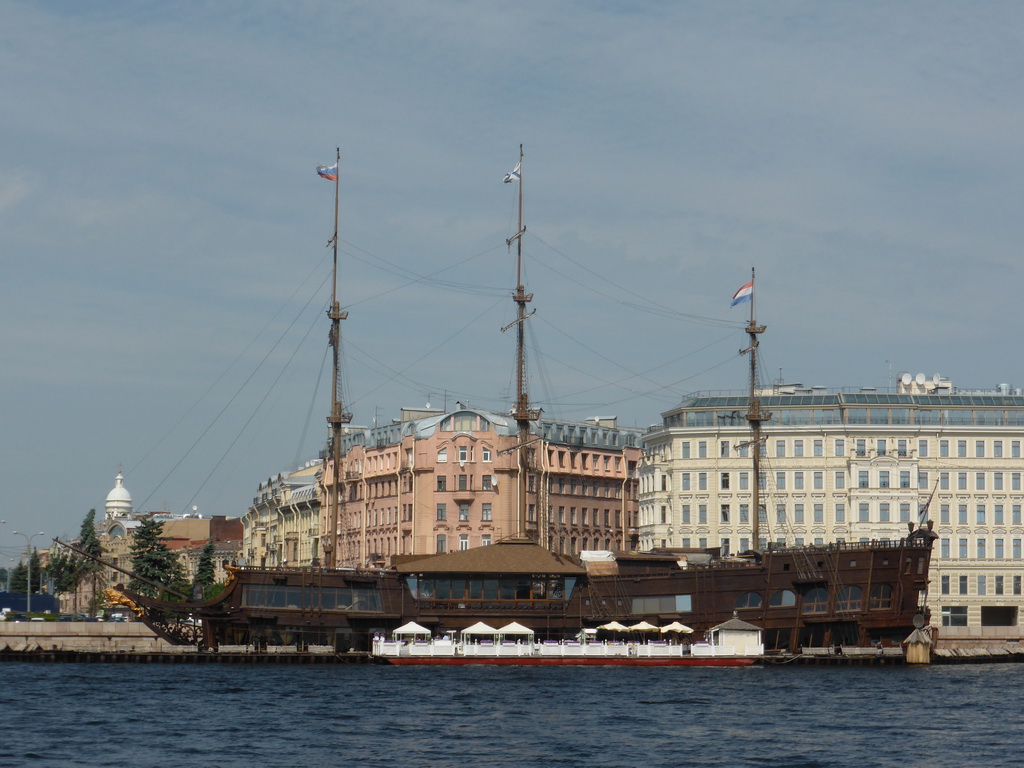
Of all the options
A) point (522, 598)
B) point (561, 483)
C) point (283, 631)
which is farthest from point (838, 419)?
point (283, 631)

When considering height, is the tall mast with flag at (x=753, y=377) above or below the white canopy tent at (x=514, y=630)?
above

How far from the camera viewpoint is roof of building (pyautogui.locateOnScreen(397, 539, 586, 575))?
90.4 metres

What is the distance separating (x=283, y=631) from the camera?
89.1 m

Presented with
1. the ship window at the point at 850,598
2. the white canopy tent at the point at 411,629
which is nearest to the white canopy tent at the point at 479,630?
the white canopy tent at the point at 411,629

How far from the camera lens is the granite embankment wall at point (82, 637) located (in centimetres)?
9525

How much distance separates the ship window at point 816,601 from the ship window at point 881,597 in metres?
2.31

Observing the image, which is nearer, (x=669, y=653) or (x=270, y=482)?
(x=669, y=653)

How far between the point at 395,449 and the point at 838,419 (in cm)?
4076

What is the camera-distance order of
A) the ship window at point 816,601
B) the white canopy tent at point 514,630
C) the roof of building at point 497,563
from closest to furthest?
the white canopy tent at point 514,630 → the ship window at point 816,601 → the roof of building at point 497,563

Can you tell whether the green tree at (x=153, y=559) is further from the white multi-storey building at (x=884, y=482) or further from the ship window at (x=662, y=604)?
the ship window at (x=662, y=604)

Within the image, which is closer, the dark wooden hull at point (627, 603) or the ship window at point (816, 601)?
the dark wooden hull at point (627, 603)

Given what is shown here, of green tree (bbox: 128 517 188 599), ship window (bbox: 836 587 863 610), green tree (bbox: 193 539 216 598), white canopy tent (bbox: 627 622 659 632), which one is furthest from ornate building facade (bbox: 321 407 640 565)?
ship window (bbox: 836 587 863 610)

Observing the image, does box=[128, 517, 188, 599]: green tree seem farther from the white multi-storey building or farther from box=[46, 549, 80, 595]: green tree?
the white multi-storey building

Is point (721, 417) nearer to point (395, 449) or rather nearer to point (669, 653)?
point (395, 449)
